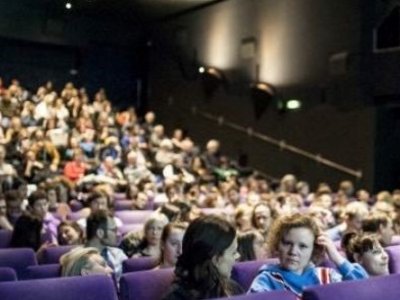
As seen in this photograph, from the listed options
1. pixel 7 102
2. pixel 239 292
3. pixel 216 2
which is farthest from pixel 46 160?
pixel 239 292

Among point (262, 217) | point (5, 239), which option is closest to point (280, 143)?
point (262, 217)

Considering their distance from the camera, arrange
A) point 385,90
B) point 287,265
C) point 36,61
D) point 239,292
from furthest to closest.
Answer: point 36,61
point 385,90
point 287,265
point 239,292

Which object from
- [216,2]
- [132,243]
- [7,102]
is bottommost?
[132,243]

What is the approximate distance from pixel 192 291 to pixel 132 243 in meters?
2.13

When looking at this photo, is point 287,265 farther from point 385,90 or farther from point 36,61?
point 36,61

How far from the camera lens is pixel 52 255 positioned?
4.31m

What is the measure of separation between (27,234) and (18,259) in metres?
0.90

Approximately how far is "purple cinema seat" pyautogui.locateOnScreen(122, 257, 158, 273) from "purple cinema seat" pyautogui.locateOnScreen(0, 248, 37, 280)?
1.88 ft

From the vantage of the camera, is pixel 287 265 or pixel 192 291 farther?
pixel 287 265

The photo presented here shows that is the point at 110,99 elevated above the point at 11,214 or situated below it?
above

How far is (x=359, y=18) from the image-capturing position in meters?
11.7

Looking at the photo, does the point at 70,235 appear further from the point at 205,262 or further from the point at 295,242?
the point at 205,262

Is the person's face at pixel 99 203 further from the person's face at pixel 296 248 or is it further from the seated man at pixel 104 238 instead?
the person's face at pixel 296 248

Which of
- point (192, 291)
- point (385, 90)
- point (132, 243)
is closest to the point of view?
point (192, 291)
